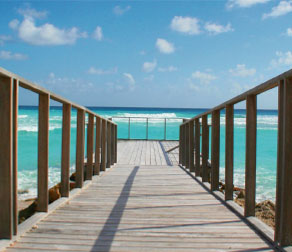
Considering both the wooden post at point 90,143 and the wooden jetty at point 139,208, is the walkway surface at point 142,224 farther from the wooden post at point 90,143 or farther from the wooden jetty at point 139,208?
the wooden post at point 90,143

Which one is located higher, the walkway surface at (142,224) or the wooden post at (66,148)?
the wooden post at (66,148)

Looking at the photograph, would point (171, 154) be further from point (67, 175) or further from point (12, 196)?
point (12, 196)

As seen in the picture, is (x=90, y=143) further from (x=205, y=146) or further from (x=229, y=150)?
(x=229, y=150)

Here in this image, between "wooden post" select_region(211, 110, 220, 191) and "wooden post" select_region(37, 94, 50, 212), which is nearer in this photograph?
"wooden post" select_region(37, 94, 50, 212)

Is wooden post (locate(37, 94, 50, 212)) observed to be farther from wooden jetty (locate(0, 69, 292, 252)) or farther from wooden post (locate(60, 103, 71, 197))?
wooden post (locate(60, 103, 71, 197))

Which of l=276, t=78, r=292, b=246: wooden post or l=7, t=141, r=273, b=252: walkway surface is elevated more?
l=276, t=78, r=292, b=246: wooden post

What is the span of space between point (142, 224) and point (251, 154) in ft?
2.96

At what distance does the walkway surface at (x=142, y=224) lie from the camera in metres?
1.85

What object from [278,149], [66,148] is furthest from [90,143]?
[278,149]

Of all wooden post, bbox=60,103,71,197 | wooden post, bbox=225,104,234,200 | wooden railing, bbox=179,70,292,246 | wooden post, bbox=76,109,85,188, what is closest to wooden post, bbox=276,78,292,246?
wooden railing, bbox=179,70,292,246

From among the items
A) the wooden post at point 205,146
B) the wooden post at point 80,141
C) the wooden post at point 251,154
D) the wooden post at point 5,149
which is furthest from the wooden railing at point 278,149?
the wooden post at point 5,149

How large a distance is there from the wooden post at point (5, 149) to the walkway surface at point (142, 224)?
216 millimetres

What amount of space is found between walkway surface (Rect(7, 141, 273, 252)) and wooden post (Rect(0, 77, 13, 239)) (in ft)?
0.71

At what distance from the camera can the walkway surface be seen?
6.08 feet
